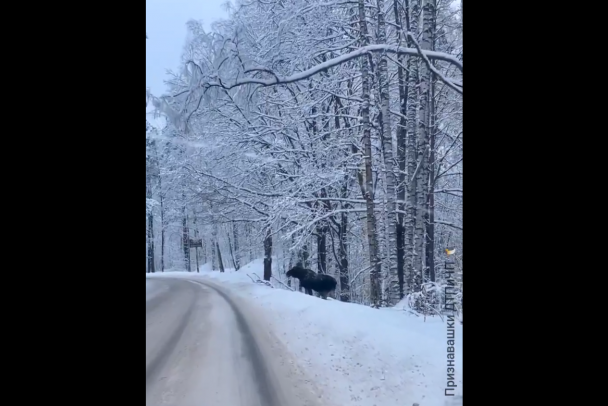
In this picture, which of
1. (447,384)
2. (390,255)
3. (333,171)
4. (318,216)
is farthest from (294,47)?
(447,384)

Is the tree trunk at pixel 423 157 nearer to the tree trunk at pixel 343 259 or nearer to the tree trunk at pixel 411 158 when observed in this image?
the tree trunk at pixel 411 158

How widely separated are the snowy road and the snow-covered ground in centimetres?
7

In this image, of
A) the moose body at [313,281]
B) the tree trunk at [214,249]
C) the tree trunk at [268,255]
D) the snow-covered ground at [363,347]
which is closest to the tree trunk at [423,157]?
the snow-covered ground at [363,347]

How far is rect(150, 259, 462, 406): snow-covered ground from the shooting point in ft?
5.34

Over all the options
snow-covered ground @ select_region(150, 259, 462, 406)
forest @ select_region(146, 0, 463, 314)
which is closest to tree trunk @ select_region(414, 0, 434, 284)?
forest @ select_region(146, 0, 463, 314)

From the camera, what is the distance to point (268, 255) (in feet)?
6.13

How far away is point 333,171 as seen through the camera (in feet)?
6.27

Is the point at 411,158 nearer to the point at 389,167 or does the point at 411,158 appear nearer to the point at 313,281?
the point at 389,167

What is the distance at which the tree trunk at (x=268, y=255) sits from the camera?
6.06 feet

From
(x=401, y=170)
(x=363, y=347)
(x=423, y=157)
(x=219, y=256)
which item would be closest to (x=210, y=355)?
(x=219, y=256)

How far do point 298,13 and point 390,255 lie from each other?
1359 mm
